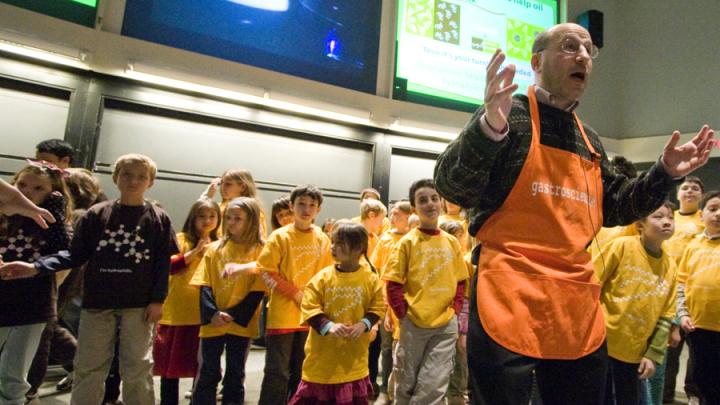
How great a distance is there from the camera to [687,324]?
2.80 meters

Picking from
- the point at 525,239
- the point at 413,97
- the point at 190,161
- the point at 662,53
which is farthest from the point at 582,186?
the point at 662,53

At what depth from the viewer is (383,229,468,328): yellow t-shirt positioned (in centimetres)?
260

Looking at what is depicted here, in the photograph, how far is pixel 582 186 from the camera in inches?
46.9

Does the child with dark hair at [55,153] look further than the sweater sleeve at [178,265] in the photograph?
Yes

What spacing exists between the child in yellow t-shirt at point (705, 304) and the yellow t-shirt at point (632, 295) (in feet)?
2.34

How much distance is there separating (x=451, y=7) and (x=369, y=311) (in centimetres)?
510

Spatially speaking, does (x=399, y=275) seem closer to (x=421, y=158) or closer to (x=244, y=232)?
(x=244, y=232)

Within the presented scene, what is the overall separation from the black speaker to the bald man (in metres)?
7.50

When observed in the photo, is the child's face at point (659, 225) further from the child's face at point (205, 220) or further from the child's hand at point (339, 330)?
the child's face at point (205, 220)

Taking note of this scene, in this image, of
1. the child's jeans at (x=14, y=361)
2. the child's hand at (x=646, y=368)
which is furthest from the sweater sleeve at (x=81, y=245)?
the child's hand at (x=646, y=368)

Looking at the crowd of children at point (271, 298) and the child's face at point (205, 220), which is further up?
the child's face at point (205, 220)

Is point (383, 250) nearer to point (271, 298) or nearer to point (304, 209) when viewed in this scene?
point (304, 209)

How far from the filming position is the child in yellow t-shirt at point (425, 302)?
2545 mm

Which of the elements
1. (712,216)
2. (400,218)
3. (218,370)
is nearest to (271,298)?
(218,370)
